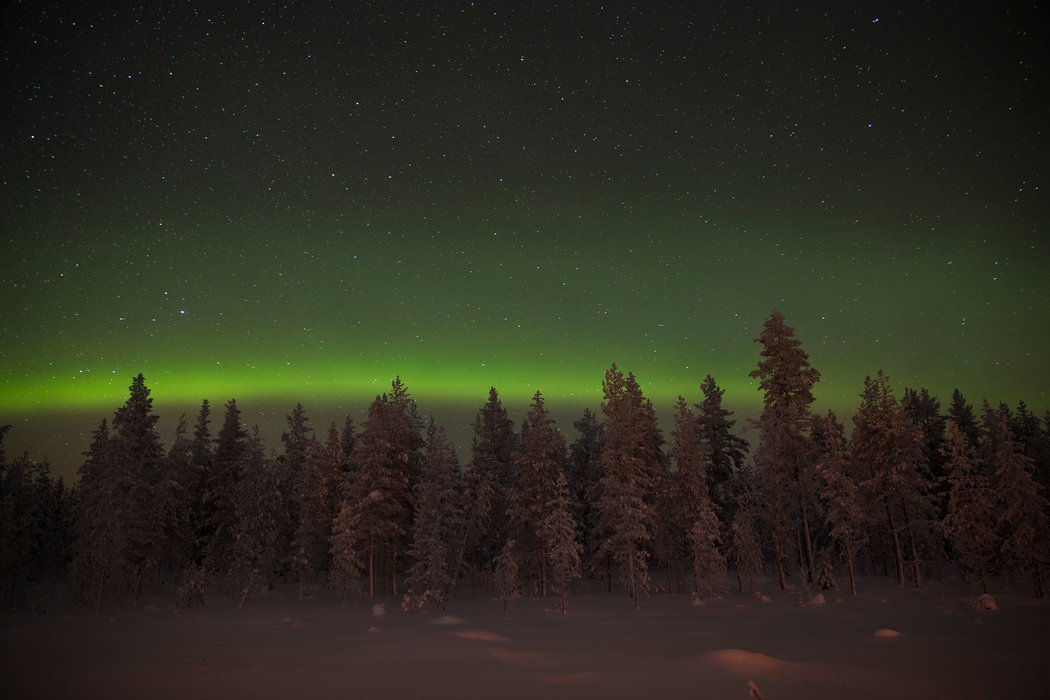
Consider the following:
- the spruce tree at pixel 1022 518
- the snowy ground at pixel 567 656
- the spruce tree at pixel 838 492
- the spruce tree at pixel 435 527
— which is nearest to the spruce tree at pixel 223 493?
the spruce tree at pixel 435 527

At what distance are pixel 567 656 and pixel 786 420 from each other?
2426 cm

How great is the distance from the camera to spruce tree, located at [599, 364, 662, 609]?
35.7 meters

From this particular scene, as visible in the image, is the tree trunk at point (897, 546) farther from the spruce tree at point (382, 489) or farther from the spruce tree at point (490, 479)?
the spruce tree at point (382, 489)

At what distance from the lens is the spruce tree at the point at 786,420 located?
35.1 meters

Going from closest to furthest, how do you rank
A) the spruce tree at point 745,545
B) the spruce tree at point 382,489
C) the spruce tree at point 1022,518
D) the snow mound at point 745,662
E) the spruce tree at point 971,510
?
1. the snow mound at point 745,662
2. the spruce tree at point 1022,518
3. the spruce tree at point 971,510
4. the spruce tree at point 745,545
5. the spruce tree at point 382,489

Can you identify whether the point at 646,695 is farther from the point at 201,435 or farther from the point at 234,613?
the point at 201,435

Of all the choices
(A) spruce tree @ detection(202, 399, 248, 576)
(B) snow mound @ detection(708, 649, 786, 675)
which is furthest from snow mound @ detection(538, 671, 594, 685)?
(A) spruce tree @ detection(202, 399, 248, 576)

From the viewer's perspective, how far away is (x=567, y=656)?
16.7m

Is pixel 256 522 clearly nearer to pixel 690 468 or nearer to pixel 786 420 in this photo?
pixel 690 468

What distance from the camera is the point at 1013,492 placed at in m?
32.6

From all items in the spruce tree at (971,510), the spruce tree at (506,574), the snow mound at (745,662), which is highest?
the spruce tree at (971,510)

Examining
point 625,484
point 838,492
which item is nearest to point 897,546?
point 838,492

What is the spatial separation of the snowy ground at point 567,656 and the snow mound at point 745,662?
0.06m

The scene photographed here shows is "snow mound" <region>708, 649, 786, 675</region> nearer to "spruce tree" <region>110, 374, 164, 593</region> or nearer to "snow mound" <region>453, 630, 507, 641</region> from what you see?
"snow mound" <region>453, 630, 507, 641</region>
